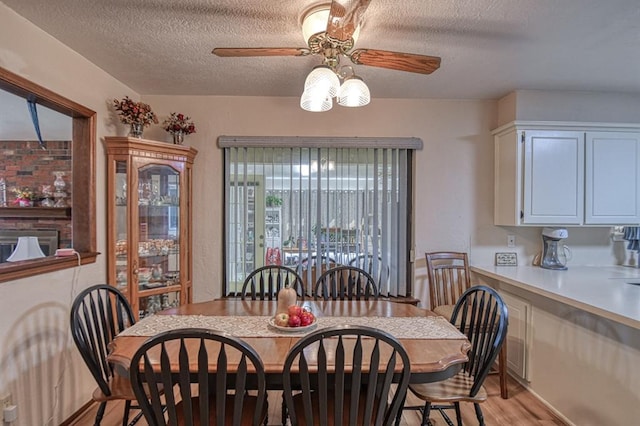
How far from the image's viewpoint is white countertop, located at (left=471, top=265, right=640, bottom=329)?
178cm

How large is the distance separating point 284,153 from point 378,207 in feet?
3.23

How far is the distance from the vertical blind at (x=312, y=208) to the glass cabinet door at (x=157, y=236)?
0.46m

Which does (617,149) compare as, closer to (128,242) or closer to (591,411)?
(591,411)

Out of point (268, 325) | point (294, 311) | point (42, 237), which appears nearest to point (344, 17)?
point (294, 311)

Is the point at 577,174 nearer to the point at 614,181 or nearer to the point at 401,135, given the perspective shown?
the point at 614,181

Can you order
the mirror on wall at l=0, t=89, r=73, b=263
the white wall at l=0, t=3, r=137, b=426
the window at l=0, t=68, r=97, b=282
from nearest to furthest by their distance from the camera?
1. the white wall at l=0, t=3, r=137, b=426
2. the window at l=0, t=68, r=97, b=282
3. the mirror on wall at l=0, t=89, r=73, b=263

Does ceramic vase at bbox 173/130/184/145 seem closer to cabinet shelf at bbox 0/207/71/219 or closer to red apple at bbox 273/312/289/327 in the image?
cabinet shelf at bbox 0/207/71/219

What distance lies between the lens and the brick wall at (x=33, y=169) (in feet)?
9.83

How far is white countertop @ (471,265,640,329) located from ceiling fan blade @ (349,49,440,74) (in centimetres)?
153

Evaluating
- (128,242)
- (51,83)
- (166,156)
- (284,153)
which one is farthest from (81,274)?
(284,153)

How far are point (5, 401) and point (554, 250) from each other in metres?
3.86

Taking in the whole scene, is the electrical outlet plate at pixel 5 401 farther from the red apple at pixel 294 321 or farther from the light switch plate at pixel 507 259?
the light switch plate at pixel 507 259

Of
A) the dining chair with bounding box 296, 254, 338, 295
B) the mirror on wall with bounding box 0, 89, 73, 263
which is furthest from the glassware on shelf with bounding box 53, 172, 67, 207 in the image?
the dining chair with bounding box 296, 254, 338, 295

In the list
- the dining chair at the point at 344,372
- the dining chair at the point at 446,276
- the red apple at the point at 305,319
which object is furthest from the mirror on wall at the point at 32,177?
the dining chair at the point at 446,276
